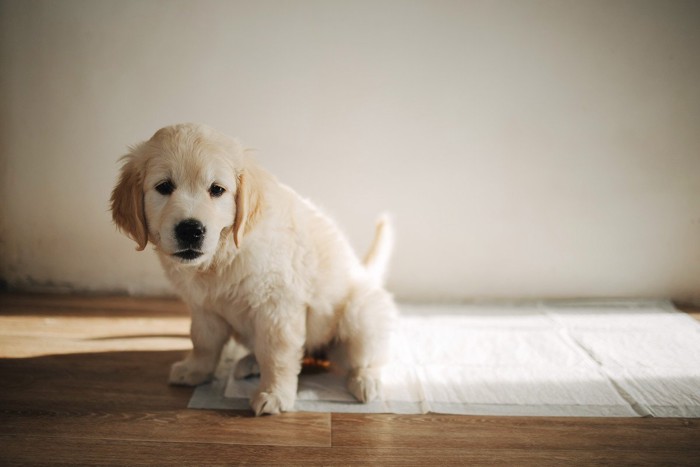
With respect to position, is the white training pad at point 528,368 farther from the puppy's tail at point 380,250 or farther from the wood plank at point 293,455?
the puppy's tail at point 380,250

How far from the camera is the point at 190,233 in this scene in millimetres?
1582

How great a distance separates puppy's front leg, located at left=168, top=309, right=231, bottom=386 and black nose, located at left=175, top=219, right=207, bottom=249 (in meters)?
0.48

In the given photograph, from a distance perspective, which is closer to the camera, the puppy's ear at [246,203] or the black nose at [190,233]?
the black nose at [190,233]

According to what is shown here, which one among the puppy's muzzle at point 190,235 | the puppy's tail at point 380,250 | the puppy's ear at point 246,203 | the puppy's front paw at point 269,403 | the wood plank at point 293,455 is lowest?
the wood plank at point 293,455

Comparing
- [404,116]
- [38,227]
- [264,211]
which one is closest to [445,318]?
[404,116]

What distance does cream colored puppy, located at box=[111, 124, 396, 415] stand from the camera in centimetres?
164

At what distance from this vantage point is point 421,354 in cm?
231

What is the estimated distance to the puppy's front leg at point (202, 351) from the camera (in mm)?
2006

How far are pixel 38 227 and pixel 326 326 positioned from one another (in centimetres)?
191

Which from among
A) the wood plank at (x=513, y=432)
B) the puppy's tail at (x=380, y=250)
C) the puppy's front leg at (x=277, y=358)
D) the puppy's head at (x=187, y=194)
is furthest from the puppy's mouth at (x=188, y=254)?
the puppy's tail at (x=380, y=250)

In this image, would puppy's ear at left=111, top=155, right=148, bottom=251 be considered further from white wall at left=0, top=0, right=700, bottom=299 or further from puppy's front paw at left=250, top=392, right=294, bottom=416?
white wall at left=0, top=0, right=700, bottom=299

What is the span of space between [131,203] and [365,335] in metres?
0.98

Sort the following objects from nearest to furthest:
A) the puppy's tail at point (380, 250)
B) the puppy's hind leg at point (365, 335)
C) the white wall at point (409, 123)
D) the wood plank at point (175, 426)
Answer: the wood plank at point (175, 426) < the puppy's hind leg at point (365, 335) < the puppy's tail at point (380, 250) < the white wall at point (409, 123)

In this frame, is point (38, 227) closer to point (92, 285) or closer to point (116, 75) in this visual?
point (92, 285)
